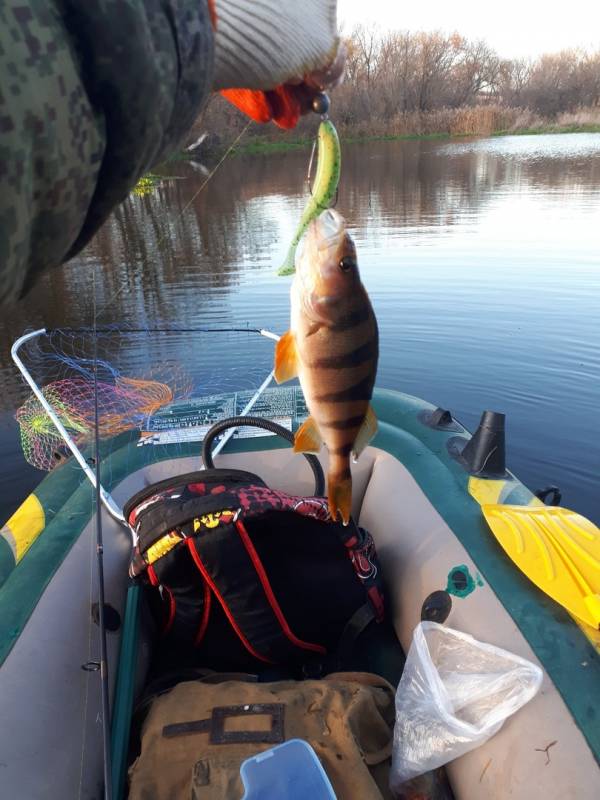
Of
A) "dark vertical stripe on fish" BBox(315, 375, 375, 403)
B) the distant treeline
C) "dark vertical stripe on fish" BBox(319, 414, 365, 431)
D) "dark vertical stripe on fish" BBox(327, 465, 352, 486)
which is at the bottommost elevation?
"dark vertical stripe on fish" BBox(327, 465, 352, 486)

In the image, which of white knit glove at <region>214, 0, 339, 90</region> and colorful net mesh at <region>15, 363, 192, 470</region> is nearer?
white knit glove at <region>214, 0, 339, 90</region>

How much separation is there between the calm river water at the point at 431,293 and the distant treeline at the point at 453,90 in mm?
4685

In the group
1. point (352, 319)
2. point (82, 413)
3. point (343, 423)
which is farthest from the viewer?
point (82, 413)

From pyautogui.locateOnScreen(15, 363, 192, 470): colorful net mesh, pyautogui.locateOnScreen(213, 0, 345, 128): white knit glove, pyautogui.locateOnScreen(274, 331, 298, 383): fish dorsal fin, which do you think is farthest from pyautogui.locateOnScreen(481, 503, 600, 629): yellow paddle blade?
pyautogui.locateOnScreen(15, 363, 192, 470): colorful net mesh

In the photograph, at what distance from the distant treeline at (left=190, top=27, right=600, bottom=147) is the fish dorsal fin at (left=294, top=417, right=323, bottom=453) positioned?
52.6 ft

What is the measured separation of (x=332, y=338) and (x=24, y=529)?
7.20 ft

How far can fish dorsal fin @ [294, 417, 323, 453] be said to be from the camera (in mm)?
1683

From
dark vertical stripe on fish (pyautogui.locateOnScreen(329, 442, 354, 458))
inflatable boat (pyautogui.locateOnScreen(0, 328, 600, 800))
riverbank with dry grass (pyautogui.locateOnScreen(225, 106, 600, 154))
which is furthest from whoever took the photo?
riverbank with dry grass (pyautogui.locateOnScreen(225, 106, 600, 154))

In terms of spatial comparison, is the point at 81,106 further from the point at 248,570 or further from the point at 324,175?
the point at 248,570

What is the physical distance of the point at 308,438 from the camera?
1.70 metres

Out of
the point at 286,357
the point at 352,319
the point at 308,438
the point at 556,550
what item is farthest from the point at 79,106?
the point at 556,550

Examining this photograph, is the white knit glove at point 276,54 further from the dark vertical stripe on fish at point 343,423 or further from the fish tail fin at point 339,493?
the fish tail fin at point 339,493

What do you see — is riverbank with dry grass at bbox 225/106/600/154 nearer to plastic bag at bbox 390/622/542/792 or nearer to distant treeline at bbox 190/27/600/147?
distant treeline at bbox 190/27/600/147

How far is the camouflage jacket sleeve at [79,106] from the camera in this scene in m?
0.53
